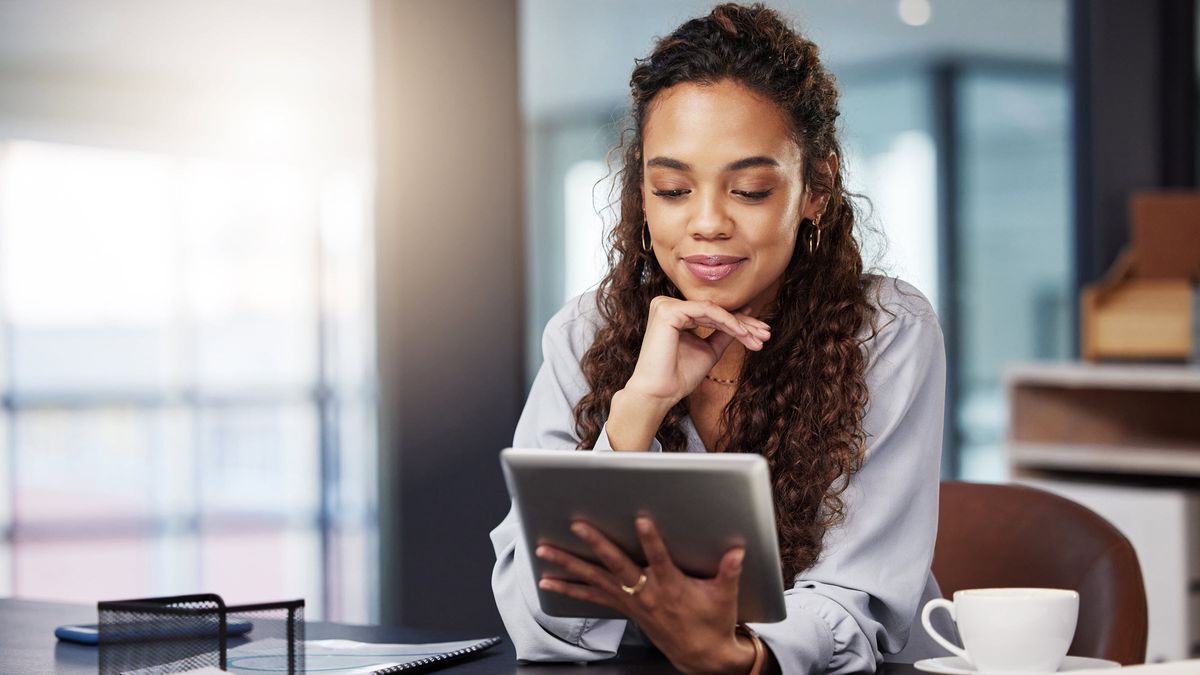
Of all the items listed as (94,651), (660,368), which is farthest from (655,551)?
(94,651)

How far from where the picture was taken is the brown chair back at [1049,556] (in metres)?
1.43

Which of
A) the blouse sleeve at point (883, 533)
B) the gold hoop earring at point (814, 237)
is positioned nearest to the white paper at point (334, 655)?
the blouse sleeve at point (883, 533)

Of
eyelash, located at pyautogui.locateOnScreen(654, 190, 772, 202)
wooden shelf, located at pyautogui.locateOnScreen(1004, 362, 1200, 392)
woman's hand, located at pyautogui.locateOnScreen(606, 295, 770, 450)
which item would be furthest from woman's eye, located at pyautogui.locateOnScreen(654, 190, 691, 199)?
wooden shelf, located at pyautogui.locateOnScreen(1004, 362, 1200, 392)

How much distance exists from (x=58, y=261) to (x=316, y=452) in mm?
1544

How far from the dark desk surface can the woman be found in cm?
3

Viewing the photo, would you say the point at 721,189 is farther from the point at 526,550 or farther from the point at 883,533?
the point at 526,550

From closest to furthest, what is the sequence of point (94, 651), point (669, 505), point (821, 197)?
1. point (669, 505)
2. point (94, 651)
3. point (821, 197)

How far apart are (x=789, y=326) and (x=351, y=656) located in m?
0.58

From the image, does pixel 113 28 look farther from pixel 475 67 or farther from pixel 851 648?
pixel 851 648

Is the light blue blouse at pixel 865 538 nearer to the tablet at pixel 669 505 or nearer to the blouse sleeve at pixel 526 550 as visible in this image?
the blouse sleeve at pixel 526 550

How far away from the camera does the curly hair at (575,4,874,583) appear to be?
4.40 ft

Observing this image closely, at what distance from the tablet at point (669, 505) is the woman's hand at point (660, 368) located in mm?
332

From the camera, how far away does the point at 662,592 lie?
1.00 m

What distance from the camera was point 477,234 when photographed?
2504mm
